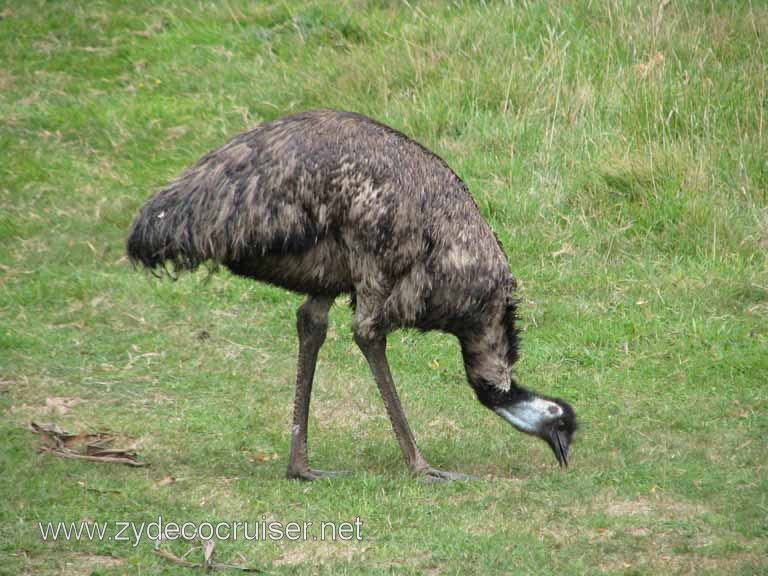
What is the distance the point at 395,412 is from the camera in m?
5.92

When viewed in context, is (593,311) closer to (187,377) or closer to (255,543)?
(187,377)

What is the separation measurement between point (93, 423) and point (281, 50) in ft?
18.9

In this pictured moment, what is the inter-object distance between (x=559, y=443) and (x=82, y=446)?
2339 millimetres

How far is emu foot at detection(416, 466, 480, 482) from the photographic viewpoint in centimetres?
585

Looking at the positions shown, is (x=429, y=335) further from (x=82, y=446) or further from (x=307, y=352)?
(x=82, y=446)

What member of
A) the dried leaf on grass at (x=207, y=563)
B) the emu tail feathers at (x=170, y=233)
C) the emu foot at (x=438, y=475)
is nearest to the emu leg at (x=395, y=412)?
the emu foot at (x=438, y=475)

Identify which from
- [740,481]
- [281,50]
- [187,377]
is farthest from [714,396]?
[281,50]

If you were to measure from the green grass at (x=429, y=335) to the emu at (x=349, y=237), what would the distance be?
0.46 metres

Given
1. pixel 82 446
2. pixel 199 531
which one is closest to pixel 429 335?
pixel 82 446

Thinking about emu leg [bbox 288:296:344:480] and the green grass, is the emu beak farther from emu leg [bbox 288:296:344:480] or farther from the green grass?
emu leg [bbox 288:296:344:480]

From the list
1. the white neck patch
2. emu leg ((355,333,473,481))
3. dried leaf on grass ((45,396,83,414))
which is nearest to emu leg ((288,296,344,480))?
emu leg ((355,333,473,481))

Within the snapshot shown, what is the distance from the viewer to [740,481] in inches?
228

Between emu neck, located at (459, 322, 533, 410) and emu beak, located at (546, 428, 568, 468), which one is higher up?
emu neck, located at (459, 322, 533, 410)

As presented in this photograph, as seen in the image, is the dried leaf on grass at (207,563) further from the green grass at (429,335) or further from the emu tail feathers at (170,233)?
the emu tail feathers at (170,233)
